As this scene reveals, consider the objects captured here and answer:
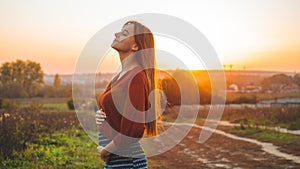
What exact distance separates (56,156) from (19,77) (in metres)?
18.3

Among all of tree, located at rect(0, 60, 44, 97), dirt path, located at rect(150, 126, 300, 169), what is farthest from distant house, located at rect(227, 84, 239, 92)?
dirt path, located at rect(150, 126, 300, 169)

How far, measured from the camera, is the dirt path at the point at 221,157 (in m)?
7.40

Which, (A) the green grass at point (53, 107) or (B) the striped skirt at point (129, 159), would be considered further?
(A) the green grass at point (53, 107)

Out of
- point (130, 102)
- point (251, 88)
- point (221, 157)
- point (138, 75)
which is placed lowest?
point (221, 157)

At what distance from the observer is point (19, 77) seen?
24.6 metres

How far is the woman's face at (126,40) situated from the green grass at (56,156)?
14.4 ft

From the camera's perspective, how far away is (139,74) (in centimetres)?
224

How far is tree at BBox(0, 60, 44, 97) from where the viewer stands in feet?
74.1

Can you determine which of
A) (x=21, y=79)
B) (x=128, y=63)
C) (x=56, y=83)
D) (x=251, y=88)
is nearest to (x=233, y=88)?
(x=251, y=88)

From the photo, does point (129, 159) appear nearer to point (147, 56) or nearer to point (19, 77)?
point (147, 56)

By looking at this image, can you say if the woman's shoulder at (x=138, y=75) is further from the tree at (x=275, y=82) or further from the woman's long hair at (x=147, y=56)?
the tree at (x=275, y=82)

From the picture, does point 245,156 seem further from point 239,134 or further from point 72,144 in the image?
point 239,134

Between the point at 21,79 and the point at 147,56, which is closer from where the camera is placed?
the point at 147,56

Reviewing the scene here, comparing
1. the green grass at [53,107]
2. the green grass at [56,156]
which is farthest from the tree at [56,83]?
the green grass at [56,156]
